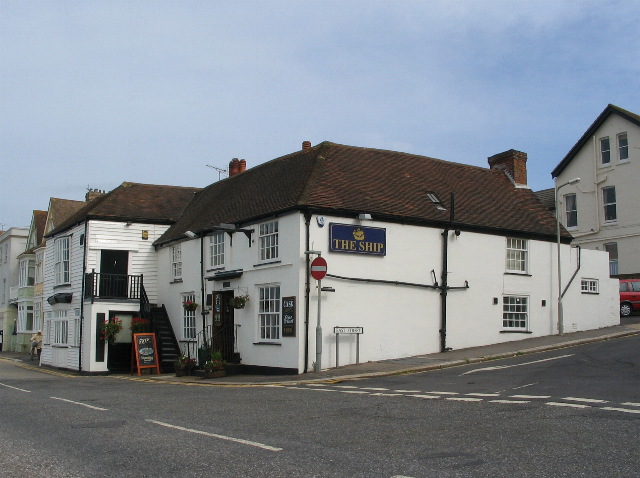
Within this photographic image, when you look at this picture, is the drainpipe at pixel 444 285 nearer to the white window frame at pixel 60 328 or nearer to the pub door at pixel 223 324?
the pub door at pixel 223 324

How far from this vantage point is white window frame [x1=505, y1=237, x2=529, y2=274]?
24.2m

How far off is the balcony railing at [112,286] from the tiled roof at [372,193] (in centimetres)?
210

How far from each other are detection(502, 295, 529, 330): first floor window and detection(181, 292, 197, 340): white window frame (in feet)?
37.0

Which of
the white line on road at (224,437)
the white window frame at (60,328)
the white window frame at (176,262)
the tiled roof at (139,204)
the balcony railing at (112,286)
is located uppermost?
the tiled roof at (139,204)

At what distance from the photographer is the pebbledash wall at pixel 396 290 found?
19.9 m

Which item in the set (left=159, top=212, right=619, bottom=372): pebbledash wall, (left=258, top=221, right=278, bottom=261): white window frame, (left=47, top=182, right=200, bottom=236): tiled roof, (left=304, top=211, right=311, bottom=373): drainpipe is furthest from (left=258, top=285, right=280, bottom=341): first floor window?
(left=47, top=182, right=200, bottom=236): tiled roof

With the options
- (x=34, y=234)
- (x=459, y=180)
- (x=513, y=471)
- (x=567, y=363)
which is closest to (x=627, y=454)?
(x=513, y=471)

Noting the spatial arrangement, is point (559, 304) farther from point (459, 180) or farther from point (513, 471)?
point (513, 471)

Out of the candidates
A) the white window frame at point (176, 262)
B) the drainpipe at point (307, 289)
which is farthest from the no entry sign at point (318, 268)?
the white window frame at point (176, 262)

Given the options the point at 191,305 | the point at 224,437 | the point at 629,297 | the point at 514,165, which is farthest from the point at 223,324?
the point at 629,297

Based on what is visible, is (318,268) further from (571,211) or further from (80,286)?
(571,211)

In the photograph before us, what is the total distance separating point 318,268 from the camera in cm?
1880

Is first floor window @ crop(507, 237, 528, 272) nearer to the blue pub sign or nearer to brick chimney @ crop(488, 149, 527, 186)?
brick chimney @ crop(488, 149, 527, 186)

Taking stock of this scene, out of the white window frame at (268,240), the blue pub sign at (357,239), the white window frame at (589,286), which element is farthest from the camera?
the white window frame at (589,286)
